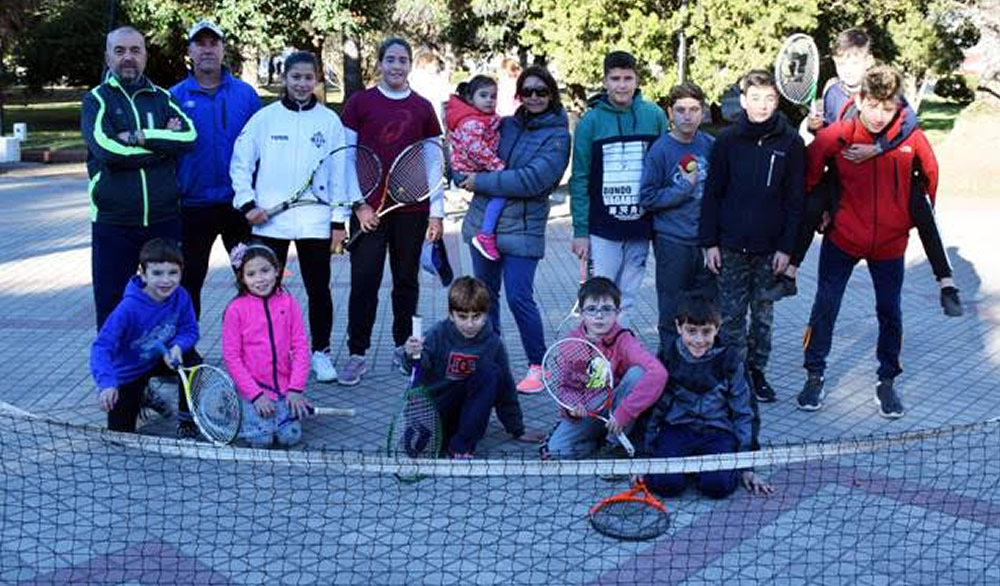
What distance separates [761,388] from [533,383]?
1.35 m

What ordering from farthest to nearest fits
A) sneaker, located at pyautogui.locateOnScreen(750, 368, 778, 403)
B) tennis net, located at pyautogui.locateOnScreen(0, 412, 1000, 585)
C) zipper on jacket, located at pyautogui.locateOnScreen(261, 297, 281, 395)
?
1. sneaker, located at pyautogui.locateOnScreen(750, 368, 778, 403)
2. zipper on jacket, located at pyautogui.locateOnScreen(261, 297, 281, 395)
3. tennis net, located at pyautogui.locateOnScreen(0, 412, 1000, 585)

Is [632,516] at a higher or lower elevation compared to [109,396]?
lower

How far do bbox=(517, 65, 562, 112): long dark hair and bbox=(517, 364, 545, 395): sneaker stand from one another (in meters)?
1.55

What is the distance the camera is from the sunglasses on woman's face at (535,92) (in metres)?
5.55

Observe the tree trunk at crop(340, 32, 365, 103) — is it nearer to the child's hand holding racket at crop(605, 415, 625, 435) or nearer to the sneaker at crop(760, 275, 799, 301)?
the sneaker at crop(760, 275, 799, 301)

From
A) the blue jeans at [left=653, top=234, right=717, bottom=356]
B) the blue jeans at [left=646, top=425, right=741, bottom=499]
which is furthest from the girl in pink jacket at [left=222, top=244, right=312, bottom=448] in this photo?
the blue jeans at [left=653, top=234, right=717, bottom=356]

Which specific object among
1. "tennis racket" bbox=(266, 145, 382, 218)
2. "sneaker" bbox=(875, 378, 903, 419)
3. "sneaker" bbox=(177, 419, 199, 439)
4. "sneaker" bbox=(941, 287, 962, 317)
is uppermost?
"tennis racket" bbox=(266, 145, 382, 218)

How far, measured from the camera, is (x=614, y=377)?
16.1 feet

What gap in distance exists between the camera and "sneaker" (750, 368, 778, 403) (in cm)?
598

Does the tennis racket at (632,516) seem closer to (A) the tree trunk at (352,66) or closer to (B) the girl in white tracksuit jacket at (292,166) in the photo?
(B) the girl in white tracksuit jacket at (292,166)

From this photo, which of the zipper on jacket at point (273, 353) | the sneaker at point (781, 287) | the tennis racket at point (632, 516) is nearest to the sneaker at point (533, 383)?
the sneaker at point (781, 287)

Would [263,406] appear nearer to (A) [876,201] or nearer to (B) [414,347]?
(B) [414,347]

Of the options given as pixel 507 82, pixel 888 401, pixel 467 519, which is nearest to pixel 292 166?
pixel 467 519

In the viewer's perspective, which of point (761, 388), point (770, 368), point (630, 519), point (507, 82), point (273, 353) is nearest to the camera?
point (630, 519)
